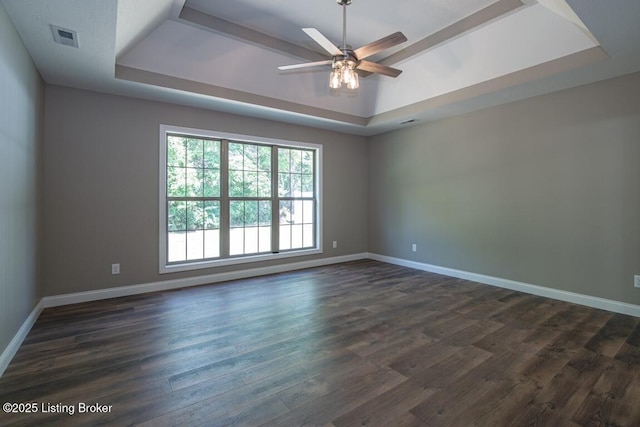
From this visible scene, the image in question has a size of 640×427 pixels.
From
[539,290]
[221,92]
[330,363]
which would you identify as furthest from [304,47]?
[539,290]


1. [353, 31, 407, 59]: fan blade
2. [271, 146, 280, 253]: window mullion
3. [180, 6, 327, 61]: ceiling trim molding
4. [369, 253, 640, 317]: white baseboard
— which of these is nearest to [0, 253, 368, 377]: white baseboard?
[271, 146, 280, 253]: window mullion

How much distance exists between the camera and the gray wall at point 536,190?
338 cm

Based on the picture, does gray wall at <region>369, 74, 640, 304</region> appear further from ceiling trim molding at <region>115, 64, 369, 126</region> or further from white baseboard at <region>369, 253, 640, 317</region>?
ceiling trim molding at <region>115, 64, 369, 126</region>

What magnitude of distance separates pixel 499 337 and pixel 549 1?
113 inches

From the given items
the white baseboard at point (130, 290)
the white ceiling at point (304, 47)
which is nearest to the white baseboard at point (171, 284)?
the white baseboard at point (130, 290)

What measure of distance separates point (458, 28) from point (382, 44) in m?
1.56

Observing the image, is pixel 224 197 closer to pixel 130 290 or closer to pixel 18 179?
pixel 130 290

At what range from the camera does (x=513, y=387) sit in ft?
6.68

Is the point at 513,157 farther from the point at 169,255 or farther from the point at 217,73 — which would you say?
the point at 169,255

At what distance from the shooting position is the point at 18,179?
104 inches

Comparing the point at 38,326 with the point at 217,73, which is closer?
the point at 38,326

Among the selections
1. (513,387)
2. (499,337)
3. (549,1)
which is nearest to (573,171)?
(549,1)

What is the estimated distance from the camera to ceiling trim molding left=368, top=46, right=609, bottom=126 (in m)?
3.07

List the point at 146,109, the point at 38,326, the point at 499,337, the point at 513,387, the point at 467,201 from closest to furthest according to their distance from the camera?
1. the point at 513,387
2. the point at 499,337
3. the point at 38,326
4. the point at 146,109
5. the point at 467,201
